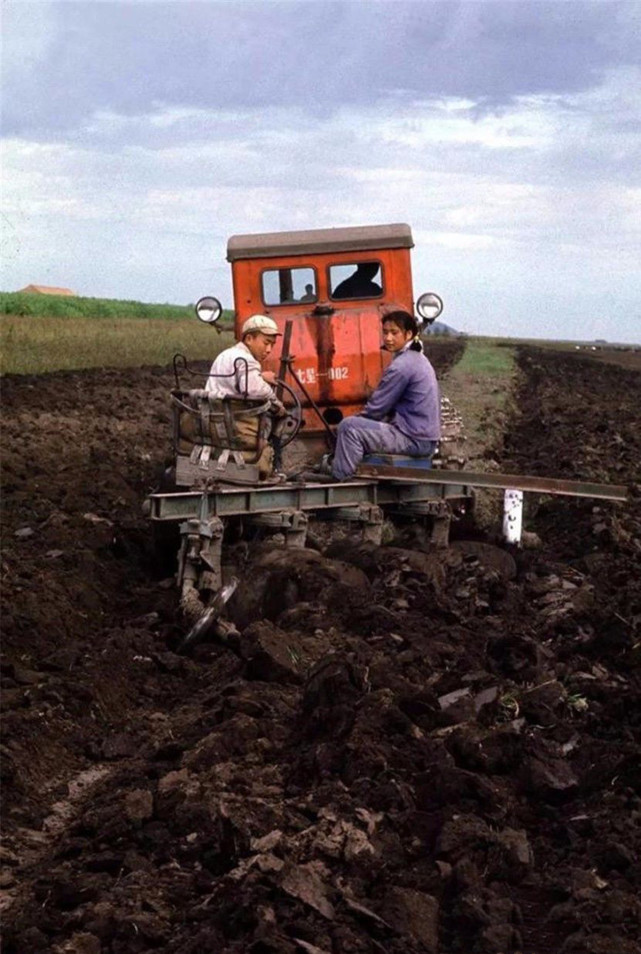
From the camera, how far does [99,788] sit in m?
7.01

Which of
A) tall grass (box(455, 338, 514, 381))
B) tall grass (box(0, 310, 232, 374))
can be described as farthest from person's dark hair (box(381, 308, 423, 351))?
tall grass (box(455, 338, 514, 381))

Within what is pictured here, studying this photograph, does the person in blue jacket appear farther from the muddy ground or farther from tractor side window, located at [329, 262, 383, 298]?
tractor side window, located at [329, 262, 383, 298]

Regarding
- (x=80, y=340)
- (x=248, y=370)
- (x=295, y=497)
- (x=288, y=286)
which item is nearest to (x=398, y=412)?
(x=295, y=497)

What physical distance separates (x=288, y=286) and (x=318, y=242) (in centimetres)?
49

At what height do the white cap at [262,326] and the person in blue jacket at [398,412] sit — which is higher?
the white cap at [262,326]

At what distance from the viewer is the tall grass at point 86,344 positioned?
31.9 metres

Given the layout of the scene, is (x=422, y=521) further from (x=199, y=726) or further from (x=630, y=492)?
(x=199, y=726)

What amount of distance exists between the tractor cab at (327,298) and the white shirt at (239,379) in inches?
84.0

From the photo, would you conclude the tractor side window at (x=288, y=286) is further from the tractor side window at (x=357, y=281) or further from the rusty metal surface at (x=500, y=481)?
the rusty metal surface at (x=500, y=481)

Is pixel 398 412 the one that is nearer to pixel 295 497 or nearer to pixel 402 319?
pixel 402 319

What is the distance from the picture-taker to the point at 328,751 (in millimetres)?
6633

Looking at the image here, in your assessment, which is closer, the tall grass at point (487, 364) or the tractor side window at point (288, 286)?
the tractor side window at point (288, 286)

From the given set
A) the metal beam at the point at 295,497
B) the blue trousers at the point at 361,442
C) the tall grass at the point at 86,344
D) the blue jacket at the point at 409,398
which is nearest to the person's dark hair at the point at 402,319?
the blue jacket at the point at 409,398

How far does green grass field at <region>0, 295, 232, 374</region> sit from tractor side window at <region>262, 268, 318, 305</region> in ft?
51.5
